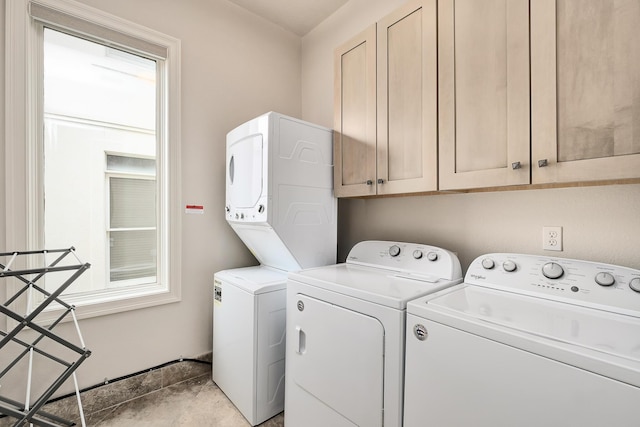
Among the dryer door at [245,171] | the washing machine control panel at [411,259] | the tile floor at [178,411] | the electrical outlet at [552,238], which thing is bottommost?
the tile floor at [178,411]

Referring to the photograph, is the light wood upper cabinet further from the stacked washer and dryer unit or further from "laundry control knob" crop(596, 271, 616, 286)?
"laundry control knob" crop(596, 271, 616, 286)

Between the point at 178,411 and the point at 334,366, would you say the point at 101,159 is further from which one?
the point at 334,366

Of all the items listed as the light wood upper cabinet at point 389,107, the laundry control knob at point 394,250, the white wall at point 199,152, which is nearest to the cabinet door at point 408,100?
the light wood upper cabinet at point 389,107

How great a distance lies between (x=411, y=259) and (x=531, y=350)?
0.89 m

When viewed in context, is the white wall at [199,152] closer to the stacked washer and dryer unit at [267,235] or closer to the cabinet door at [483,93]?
the stacked washer and dryer unit at [267,235]

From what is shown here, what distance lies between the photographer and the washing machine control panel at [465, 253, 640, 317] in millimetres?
1029

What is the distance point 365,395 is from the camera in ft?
4.03

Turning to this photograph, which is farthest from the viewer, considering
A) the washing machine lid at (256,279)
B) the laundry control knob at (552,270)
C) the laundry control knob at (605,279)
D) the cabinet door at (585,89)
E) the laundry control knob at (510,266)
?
the washing machine lid at (256,279)

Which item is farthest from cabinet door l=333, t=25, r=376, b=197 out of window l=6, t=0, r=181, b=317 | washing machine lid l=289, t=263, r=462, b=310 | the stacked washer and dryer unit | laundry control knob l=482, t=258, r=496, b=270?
window l=6, t=0, r=181, b=317

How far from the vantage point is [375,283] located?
142 cm

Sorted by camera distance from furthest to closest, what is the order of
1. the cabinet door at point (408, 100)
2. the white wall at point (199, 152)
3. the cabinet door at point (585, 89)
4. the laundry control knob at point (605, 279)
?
the white wall at point (199, 152) < the cabinet door at point (408, 100) < the laundry control knob at point (605, 279) < the cabinet door at point (585, 89)

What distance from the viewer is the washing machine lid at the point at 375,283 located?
3.93 feet

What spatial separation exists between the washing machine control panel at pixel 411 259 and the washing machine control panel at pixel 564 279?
12 centimetres

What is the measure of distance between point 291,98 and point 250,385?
2.39 meters
